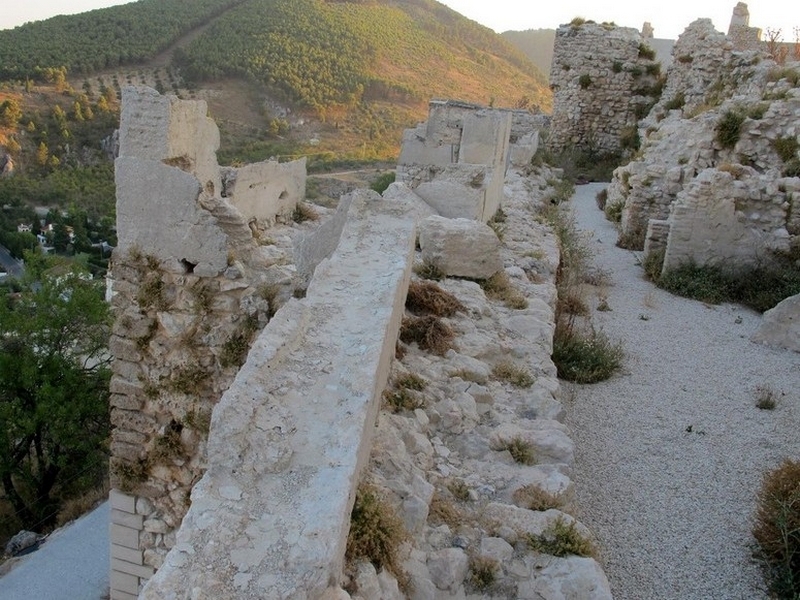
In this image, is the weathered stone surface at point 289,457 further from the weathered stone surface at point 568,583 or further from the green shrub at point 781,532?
the green shrub at point 781,532

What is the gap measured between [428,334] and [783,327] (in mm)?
4069

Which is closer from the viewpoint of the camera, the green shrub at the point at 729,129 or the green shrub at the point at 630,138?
the green shrub at the point at 729,129

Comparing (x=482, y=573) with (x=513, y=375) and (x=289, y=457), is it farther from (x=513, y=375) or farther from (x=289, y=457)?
(x=513, y=375)

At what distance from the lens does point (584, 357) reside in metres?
5.87

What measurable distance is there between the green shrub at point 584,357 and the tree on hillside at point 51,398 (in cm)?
768

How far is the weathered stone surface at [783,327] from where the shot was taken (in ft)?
21.5

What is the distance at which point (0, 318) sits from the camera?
11.1 metres

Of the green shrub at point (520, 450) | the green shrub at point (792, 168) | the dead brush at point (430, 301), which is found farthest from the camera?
the green shrub at point (792, 168)

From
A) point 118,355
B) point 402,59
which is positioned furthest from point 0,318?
point 402,59

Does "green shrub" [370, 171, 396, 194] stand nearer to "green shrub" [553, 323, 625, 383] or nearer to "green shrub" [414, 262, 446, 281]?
"green shrub" [414, 262, 446, 281]

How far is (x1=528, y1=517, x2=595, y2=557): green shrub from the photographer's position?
2.97m

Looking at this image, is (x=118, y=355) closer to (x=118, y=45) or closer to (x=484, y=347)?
(x=484, y=347)

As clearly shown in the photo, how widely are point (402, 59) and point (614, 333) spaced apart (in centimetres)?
5023

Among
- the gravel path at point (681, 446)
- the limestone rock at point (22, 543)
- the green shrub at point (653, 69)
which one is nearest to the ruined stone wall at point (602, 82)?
the green shrub at point (653, 69)
